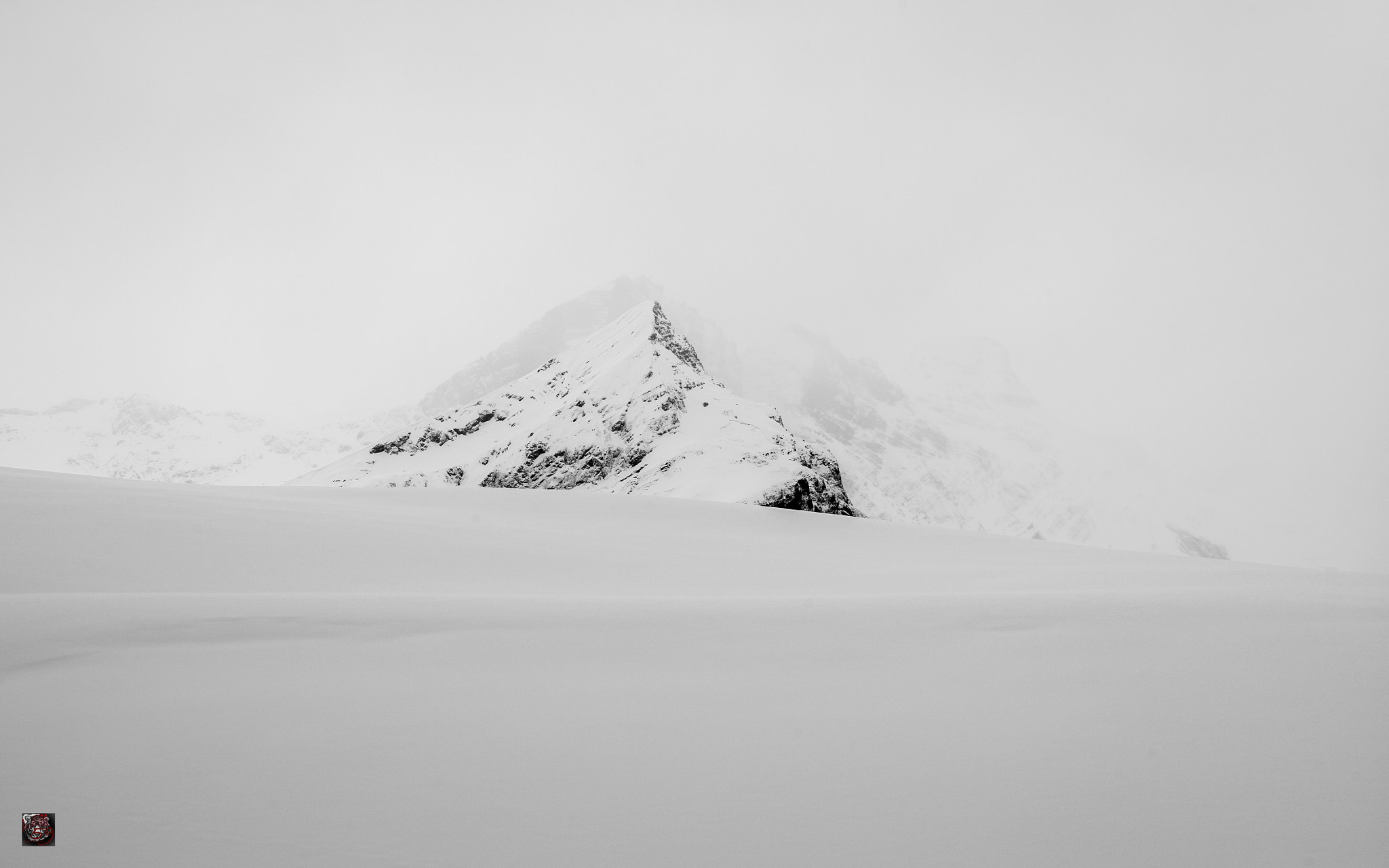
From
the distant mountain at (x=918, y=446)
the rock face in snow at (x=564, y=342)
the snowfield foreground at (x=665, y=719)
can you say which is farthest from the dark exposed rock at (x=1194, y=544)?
→ the snowfield foreground at (x=665, y=719)

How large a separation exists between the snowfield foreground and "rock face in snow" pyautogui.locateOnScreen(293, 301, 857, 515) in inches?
491

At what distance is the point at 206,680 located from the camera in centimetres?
245

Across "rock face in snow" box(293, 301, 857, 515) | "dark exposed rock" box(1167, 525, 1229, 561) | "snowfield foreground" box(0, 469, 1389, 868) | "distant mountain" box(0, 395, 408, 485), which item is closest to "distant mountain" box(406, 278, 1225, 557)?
"dark exposed rock" box(1167, 525, 1229, 561)

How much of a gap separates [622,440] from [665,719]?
66.9 ft

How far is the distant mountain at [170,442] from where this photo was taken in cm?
10575

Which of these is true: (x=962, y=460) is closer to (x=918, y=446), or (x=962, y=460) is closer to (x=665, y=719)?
(x=918, y=446)

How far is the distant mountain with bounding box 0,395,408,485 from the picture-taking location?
Answer: 106 metres

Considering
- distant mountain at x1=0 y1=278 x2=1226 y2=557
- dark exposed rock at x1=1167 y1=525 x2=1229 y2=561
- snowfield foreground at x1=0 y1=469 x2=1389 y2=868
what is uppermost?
snowfield foreground at x1=0 y1=469 x2=1389 y2=868

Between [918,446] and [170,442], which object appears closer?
[918,446]

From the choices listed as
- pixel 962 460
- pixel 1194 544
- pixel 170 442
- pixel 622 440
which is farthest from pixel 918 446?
pixel 170 442

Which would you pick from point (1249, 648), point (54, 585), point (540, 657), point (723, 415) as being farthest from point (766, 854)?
point (723, 415)

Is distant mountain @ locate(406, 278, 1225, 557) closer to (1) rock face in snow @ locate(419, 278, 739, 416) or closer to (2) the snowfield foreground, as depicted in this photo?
(1) rock face in snow @ locate(419, 278, 739, 416)

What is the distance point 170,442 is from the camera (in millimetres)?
118000

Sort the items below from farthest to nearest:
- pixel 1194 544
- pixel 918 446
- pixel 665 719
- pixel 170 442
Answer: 1. pixel 170 442
2. pixel 918 446
3. pixel 1194 544
4. pixel 665 719
